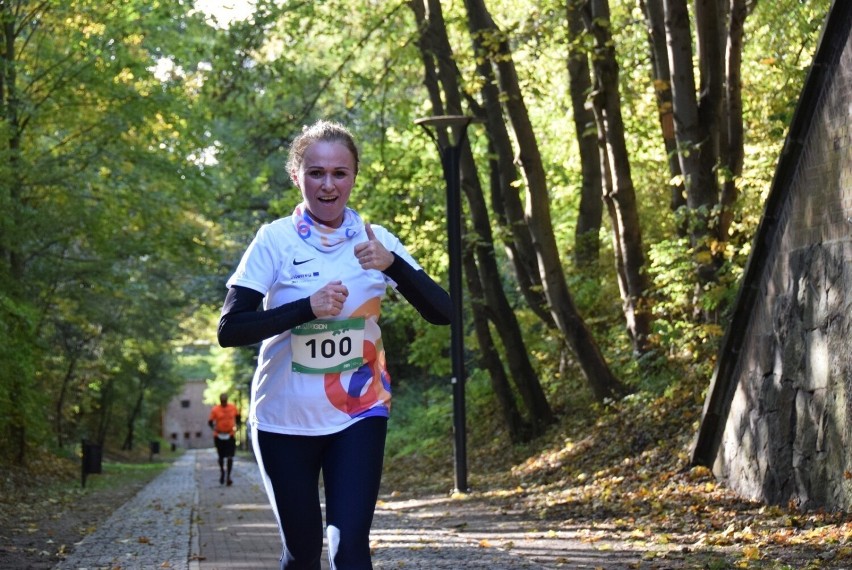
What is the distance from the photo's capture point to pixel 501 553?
10.2 m

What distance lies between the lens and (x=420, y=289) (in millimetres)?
4371

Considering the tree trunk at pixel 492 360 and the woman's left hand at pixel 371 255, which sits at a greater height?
the tree trunk at pixel 492 360

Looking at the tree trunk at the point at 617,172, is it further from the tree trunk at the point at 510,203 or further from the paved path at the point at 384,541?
the paved path at the point at 384,541

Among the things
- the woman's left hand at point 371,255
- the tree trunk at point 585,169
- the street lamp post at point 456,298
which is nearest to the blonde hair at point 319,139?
the woman's left hand at point 371,255

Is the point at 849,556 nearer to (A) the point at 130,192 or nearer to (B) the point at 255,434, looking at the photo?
(B) the point at 255,434

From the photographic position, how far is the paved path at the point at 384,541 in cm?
982

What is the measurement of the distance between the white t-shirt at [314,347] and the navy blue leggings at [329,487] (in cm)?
6

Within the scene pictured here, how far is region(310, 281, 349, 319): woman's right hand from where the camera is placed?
4055 mm

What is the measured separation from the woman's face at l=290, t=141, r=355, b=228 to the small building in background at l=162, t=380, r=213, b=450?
414ft

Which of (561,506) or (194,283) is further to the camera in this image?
(194,283)

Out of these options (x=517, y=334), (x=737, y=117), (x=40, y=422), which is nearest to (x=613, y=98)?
(x=737, y=117)

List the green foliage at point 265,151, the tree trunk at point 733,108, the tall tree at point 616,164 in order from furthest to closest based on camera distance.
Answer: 1. the green foliage at point 265,151
2. the tall tree at point 616,164
3. the tree trunk at point 733,108

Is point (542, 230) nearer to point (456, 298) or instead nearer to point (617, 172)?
point (456, 298)

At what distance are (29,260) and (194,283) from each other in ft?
36.3
